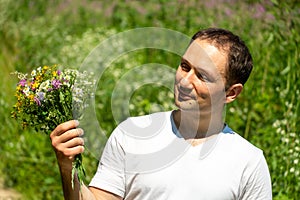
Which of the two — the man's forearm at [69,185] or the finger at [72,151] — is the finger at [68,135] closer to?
the finger at [72,151]

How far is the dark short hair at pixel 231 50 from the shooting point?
98.1 inches

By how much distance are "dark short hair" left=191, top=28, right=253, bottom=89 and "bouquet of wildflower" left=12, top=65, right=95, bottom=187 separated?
0.45 m

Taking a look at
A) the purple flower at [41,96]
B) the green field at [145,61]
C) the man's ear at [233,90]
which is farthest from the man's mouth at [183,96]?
the green field at [145,61]

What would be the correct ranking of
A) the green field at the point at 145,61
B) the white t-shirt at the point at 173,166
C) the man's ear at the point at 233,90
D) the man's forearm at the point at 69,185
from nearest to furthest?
the man's forearm at the point at 69,185 → the white t-shirt at the point at 173,166 → the man's ear at the point at 233,90 → the green field at the point at 145,61

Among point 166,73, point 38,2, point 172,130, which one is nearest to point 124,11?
point 38,2

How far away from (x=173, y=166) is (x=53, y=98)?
1.59 ft

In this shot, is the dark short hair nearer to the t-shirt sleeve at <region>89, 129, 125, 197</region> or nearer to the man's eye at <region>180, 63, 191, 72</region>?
the man's eye at <region>180, 63, 191, 72</region>

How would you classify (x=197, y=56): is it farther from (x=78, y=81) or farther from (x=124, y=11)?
(x=124, y=11)

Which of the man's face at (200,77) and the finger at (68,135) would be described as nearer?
the finger at (68,135)

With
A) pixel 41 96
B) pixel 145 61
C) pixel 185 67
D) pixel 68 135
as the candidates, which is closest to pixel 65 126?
pixel 68 135

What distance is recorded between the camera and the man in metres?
2.45

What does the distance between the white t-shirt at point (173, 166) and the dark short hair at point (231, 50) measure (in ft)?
0.77

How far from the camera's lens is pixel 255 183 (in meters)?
2.53

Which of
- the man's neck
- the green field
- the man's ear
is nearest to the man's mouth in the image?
the man's neck
